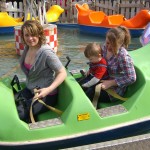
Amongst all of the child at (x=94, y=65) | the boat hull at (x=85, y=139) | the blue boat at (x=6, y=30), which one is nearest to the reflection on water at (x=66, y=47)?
the blue boat at (x=6, y=30)

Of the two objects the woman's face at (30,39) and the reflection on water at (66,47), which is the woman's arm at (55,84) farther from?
the reflection on water at (66,47)

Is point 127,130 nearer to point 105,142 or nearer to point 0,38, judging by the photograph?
point 105,142

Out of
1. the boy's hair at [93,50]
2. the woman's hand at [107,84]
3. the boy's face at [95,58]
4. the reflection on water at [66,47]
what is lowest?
the reflection on water at [66,47]

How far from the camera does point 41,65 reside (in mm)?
2230

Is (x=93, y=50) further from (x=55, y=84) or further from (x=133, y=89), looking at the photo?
(x=133, y=89)

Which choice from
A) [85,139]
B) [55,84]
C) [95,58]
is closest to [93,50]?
[95,58]

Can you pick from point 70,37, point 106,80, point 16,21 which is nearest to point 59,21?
point 16,21

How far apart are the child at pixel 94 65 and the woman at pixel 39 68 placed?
0.77 ft

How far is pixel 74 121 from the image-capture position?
80.7 inches

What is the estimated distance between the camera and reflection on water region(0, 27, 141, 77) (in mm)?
4702

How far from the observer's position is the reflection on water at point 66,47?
4.70 meters

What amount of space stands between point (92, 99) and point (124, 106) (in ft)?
0.87

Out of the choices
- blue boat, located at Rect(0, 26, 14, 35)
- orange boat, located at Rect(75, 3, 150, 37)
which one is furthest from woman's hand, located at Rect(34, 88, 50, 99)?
blue boat, located at Rect(0, 26, 14, 35)

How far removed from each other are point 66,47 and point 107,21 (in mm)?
1504
